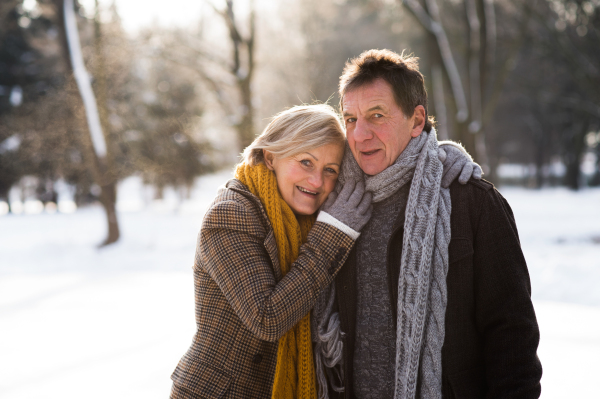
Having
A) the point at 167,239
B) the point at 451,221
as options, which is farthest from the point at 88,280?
the point at 451,221

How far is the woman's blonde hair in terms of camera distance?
231cm

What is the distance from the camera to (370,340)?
2.10 meters

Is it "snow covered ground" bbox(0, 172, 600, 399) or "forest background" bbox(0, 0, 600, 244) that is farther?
"forest background" bbox(0, 0, 600, 244)

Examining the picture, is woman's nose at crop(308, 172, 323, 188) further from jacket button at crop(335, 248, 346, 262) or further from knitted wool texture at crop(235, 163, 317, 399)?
jacket button at crop(335, 248, 346, 262)

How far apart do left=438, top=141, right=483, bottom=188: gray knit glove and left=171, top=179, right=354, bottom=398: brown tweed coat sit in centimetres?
55

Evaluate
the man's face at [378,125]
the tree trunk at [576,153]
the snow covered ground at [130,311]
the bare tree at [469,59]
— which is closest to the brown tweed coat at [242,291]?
the man's face at [378,125]

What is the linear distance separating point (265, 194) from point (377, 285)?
72cm

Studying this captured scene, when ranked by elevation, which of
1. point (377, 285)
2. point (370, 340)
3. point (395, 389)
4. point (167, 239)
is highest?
point (377, 285)

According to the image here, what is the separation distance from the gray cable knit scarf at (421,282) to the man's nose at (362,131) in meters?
0.20

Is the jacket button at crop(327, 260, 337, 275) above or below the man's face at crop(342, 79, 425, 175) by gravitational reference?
below

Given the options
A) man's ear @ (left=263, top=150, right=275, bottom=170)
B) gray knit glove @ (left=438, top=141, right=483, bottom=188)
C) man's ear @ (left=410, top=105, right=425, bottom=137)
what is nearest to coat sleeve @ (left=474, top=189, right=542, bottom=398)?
gray knit glove @ (left=438, top=141, right=483, bottom=188)

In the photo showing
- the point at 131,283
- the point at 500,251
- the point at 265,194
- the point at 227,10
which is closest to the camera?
the point at 500,251

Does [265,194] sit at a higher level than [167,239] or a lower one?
higher

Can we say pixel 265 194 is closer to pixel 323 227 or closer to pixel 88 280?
pixel 323 227
